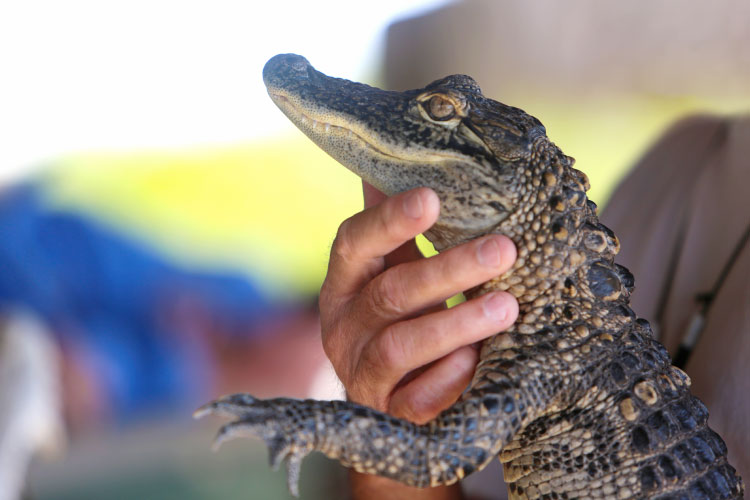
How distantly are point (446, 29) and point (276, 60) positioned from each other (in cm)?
270

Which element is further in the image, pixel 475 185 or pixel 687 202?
pixel 687 202

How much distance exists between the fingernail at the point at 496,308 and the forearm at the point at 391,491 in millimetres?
522

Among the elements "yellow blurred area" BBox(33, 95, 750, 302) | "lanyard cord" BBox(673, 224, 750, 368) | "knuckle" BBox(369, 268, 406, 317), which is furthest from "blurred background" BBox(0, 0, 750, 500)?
"knuckle" BBox(369, 268, 406, 317)

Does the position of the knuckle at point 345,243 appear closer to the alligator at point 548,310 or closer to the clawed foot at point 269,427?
the alligator at point 548,310

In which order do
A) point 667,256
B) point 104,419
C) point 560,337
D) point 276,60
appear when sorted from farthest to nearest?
point 104,419
point 667,256
point 276,60
point 560,337

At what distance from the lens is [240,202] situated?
378 centimetres

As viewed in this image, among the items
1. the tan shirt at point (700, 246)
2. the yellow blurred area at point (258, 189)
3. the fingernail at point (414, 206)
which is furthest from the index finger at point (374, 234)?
the yellow blurred area at point (258, 189)

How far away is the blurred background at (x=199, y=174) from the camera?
304 centimetres

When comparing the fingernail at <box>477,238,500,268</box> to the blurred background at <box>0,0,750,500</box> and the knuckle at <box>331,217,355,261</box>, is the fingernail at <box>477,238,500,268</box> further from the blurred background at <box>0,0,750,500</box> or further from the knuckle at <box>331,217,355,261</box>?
the blurred background at <box>0,0,750,500</box>

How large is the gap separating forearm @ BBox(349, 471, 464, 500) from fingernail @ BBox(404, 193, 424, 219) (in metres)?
0.63

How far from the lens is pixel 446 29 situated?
3512mm

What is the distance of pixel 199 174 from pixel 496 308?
309 cm

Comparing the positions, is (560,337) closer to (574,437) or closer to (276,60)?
(574,437)

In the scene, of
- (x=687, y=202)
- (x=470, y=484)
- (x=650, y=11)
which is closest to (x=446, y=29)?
(x=650, y=11)
